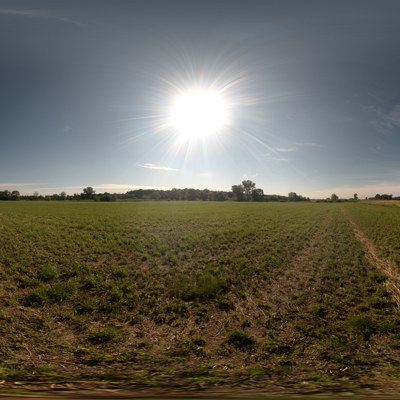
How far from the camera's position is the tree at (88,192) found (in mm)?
178000

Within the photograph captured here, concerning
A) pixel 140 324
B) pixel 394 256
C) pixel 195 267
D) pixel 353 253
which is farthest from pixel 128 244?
pixel 394 256

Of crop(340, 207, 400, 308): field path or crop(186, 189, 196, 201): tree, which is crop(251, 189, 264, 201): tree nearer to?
crop(186, 189, 196, 201): tree

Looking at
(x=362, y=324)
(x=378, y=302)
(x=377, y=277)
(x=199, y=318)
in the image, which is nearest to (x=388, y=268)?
(x=377, y=277)

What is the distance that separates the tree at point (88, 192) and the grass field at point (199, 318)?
187 m

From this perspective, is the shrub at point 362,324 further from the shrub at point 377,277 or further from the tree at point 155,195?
the tree at point 155,195

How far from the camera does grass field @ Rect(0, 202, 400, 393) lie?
13.3ft

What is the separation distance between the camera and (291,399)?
284 cm

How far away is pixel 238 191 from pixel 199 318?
595 ft

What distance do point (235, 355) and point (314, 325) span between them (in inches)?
113

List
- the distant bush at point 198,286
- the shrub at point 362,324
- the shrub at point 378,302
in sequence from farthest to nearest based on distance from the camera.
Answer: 1. the distant bush at point 198,286
2. the shrub at point 378,302
3. the shrub at point 362,324

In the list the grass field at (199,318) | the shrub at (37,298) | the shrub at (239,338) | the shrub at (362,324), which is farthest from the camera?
the shrub at (37,298)

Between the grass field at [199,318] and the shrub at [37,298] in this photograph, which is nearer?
the grass field at [199,318]

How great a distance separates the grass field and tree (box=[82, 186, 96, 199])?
187152 mm

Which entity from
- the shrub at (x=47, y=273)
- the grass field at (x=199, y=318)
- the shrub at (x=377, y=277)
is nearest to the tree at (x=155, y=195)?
the grass field at (x=199, y=318)
